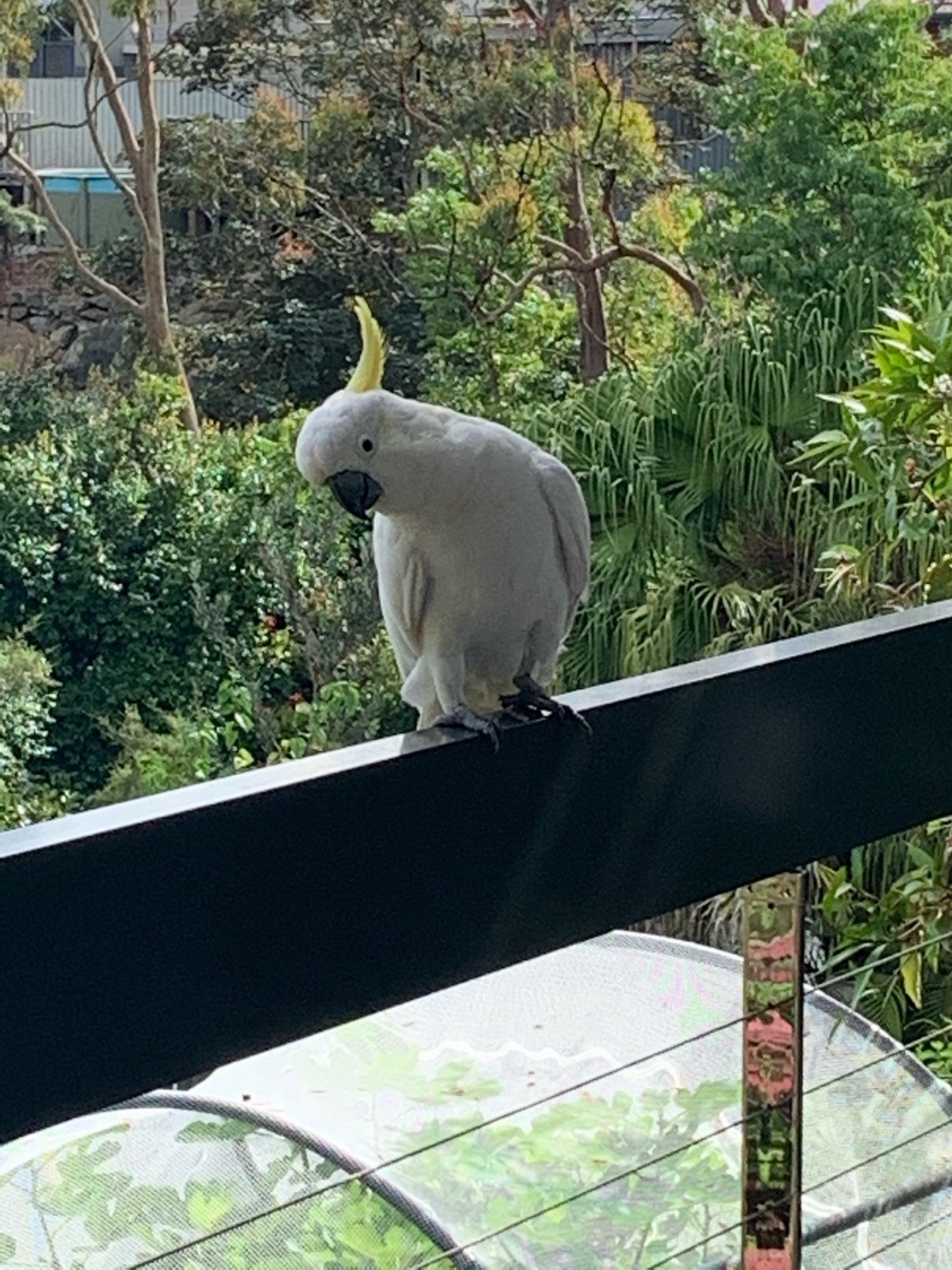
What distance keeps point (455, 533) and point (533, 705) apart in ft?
1.00

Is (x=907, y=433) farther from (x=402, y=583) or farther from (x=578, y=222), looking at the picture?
(x=578, y=222)

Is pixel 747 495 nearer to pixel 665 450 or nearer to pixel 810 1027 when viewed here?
pixel 665 450

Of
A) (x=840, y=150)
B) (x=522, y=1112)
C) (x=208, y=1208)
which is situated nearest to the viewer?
(x=522, y=1112)

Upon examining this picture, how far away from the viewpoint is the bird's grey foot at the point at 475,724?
24.7 inches

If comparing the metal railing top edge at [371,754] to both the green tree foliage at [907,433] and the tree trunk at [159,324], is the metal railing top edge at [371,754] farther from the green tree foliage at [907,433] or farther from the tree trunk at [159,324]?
the tree trunk at [159,324]

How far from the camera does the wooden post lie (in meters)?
0.70

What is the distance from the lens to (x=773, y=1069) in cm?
71

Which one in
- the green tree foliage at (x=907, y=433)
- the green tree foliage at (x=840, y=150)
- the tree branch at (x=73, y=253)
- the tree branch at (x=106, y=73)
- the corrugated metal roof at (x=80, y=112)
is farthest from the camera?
the corrugated metal roof at (x=80, y=112)

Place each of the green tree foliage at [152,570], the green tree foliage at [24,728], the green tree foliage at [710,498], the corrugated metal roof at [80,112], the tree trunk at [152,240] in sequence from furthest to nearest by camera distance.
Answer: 1. the corrugated metal roof at [80,112]
2. the tree trunk at [152,240]
3. the green tree foliage at [152,570]
4. the green tree foliage at [24,728]
5. the green tree foliage at [710,498]

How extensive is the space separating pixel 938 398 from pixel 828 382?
2.59m

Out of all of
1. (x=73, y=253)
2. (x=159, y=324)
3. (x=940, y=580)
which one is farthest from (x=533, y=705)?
(x=73, y=253)

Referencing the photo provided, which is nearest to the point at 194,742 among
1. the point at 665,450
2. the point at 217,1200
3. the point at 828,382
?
the point at 665,450

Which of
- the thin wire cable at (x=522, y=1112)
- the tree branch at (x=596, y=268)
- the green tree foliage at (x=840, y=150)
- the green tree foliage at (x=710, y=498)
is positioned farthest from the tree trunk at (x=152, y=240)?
the thin wire cable at (x=522, y=1112)

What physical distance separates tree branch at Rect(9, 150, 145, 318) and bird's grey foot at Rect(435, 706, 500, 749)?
22.9 ft
